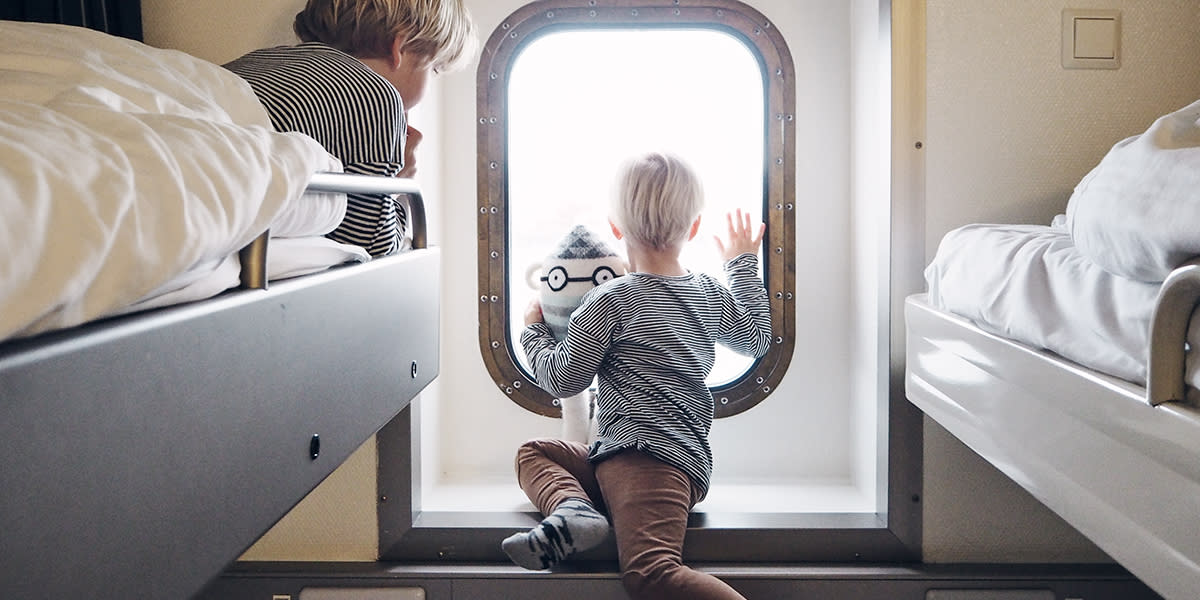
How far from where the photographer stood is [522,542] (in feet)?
6.68

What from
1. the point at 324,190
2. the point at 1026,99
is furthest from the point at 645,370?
the point at 324,190

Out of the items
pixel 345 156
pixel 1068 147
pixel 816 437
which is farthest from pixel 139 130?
pixel 816 437

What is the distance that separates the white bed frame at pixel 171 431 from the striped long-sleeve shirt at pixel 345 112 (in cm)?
26

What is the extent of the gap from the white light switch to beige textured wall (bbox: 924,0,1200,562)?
2cm

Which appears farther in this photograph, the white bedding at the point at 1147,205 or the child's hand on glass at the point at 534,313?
the child's hand on glass at the point at 534,313

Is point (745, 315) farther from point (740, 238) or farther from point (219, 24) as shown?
point (219, 24)

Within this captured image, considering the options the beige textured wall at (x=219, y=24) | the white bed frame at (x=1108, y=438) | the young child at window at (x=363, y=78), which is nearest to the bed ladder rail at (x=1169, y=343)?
the white bed frame at (x=1108, y=438)

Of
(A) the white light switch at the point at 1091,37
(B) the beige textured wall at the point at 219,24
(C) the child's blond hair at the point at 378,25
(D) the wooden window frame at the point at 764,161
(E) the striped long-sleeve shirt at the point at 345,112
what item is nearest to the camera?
(E) the striped long-sleeve shirt at the point at 345,112

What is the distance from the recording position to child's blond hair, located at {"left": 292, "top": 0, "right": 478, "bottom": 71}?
182cm

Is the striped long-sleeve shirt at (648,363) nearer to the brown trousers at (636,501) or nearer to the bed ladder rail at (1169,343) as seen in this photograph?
the brown trousers at (636,501)

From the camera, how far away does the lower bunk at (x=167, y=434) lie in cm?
56

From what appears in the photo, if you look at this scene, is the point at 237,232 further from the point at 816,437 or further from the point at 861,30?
the point at 816,437

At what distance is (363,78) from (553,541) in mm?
1081

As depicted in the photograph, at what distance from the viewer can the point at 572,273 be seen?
2.56m
